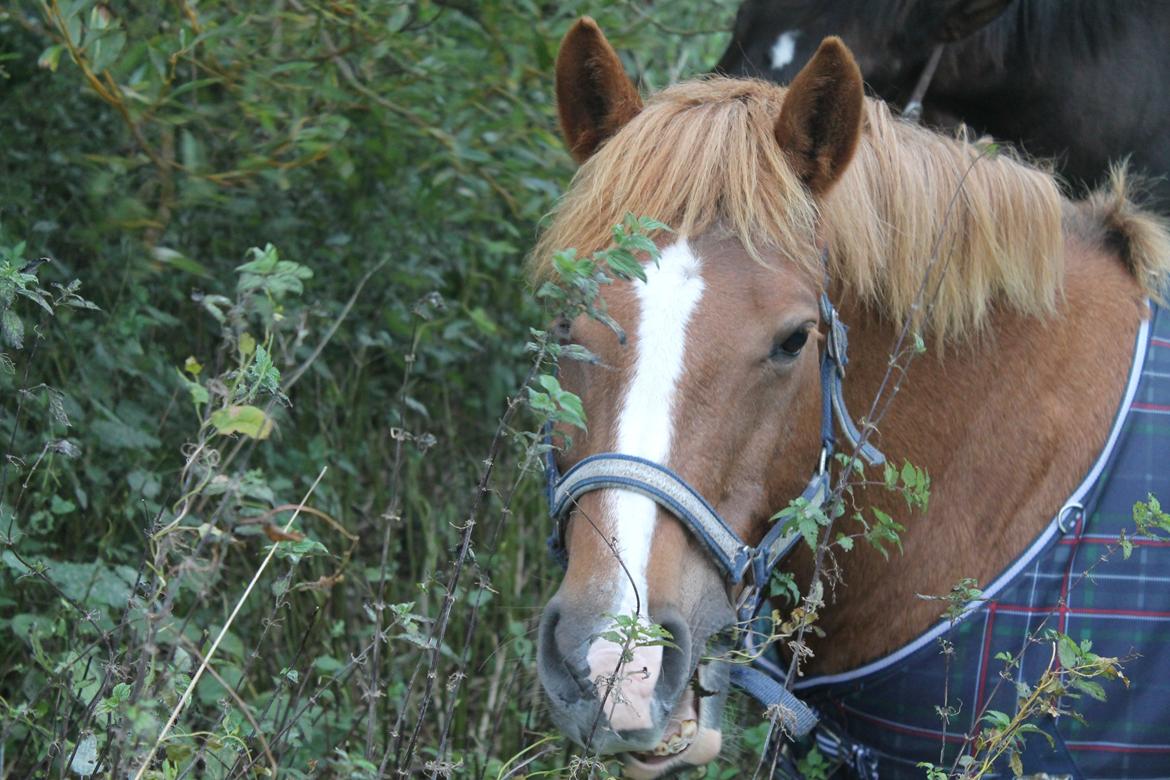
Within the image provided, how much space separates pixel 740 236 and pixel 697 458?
413 mm

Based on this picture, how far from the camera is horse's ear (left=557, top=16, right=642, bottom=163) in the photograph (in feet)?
7.80

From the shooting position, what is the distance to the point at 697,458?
1.98m

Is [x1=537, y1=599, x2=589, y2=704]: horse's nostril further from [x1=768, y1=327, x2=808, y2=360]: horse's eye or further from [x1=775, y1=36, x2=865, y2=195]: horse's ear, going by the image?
[x1=775, y1=36, x2=865, y2=195]: horse's ear

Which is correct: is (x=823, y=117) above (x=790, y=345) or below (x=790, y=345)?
above

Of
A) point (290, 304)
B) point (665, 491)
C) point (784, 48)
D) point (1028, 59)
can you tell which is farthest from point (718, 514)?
point (290, 304)

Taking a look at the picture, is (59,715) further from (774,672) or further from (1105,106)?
(1105,106)

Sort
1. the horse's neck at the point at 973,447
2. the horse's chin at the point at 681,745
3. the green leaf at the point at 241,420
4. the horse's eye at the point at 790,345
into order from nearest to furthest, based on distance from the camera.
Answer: the green leaf at the point at 241,420, the horse's chin at the point at 681,745, the horse's eye at the point at 790,345, the horse's neck at the point at 973,447

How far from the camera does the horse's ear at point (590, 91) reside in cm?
238

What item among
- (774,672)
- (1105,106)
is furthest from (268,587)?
(1105,106)

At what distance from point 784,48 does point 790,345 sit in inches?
59.3

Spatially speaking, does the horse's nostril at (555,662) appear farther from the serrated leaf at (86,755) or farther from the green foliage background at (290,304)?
the serrated leaf at (86,755)

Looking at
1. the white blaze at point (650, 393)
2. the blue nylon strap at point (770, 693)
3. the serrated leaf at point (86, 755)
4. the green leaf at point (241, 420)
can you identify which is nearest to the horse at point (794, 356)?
the white blaze at point (650, 393)

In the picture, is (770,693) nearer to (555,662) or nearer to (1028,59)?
(555,662)

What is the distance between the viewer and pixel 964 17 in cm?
332
